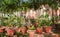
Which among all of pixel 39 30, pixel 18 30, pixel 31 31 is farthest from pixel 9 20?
pixel 39 30

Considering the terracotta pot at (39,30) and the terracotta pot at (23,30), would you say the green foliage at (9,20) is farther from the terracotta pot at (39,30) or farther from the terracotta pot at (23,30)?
the terracotta pot at (39,30)

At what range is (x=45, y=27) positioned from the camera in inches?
94.1

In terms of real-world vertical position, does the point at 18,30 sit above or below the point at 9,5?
below

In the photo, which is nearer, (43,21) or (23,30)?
(23,30)

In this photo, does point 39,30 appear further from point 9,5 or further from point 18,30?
point 9,5

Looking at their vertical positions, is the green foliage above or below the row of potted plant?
above

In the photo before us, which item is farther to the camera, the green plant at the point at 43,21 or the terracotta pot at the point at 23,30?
the green plant at the point at 43,21

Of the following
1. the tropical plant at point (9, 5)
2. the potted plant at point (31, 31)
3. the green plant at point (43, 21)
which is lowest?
the potted plant at point (31, 31)

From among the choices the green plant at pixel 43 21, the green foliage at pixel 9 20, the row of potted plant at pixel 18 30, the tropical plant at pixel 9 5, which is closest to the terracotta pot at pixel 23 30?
the row of potted plant at pixel 18 30

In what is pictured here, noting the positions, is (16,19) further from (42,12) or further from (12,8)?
(42,12)

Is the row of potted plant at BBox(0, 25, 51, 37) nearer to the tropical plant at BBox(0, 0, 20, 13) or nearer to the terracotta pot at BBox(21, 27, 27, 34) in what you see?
the terracotta pot at BBox(21, 27, 27, 34)

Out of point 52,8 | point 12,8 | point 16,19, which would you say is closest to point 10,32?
point 16,19

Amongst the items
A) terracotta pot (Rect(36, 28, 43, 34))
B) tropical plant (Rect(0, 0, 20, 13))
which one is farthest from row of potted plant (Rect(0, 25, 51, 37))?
tropical plant (Rect(0, 0, 20, 13))

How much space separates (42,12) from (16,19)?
0.47 meters
